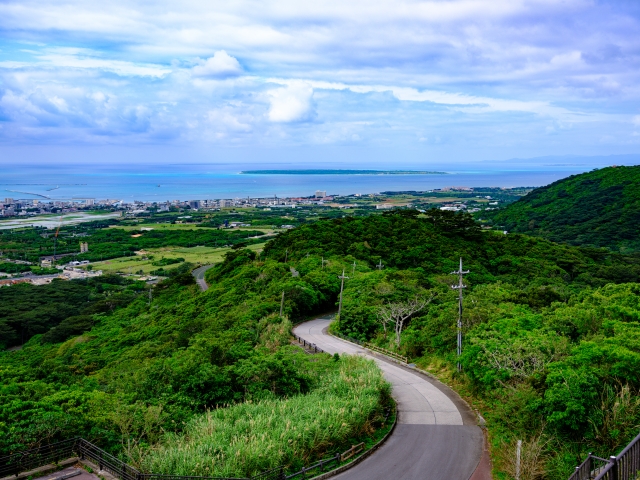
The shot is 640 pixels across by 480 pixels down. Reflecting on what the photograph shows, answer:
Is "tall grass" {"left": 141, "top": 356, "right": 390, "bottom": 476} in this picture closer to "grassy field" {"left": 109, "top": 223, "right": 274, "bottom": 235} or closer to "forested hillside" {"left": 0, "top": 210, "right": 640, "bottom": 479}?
"forested hillside" {"left": 0, "top": 210, "right": 640, "bottom": 479}

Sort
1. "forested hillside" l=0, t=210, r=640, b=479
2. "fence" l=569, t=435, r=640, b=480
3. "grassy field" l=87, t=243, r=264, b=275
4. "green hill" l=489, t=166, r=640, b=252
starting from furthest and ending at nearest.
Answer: "green hill" l=489, t=166, r=640, b=252, "grassy field" l=87, t=243, r=264, b=275, "forested hillside" l=0, t=210, r=640, b=479, "fence" l=569, t=435, r=640, b=480

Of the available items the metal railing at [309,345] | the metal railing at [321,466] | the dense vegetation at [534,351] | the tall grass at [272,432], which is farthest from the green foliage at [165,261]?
the metal railing at [321,466]

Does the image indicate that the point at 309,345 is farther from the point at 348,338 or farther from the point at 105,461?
the point at 105,461

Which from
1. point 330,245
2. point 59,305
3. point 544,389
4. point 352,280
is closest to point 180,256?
point 59,305

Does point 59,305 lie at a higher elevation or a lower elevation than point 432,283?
lower

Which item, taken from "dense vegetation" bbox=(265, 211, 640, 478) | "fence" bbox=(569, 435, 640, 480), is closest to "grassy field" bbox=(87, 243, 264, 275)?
"dense vegetation" bbox=(265, 211, 640, 478)

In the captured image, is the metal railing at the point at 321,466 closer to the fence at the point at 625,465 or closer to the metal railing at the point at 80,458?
the metal railing at the point at 80,458

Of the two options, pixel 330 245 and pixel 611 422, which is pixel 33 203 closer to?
pixel 330 245
